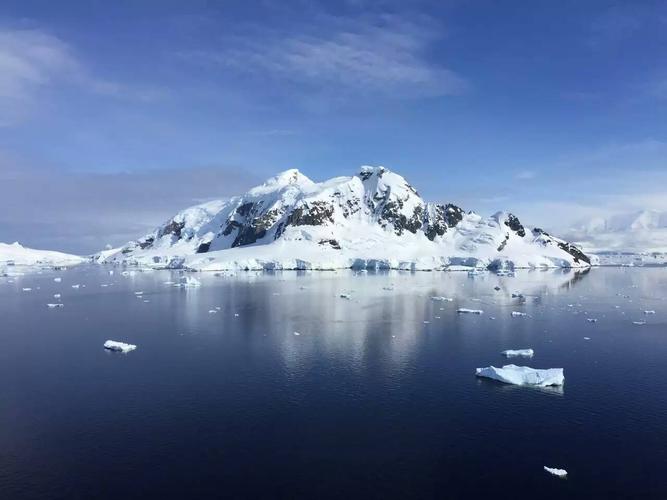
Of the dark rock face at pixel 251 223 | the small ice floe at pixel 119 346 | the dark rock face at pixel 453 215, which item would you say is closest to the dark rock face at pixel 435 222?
the dark rock face at pixel 453 215

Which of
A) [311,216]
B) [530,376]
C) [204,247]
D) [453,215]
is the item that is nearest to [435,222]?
[453,215]

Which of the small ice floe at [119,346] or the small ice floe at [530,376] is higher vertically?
the small ice floe at [119,346]

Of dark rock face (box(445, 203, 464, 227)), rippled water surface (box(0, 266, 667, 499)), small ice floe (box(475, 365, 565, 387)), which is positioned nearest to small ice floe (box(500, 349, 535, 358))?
rippled water surface (box(0, 266, 667, 499))

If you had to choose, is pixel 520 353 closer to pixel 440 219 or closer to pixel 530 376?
pixel 530 376

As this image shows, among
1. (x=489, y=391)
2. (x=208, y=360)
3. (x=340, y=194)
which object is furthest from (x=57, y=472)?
(x=340, y=194)

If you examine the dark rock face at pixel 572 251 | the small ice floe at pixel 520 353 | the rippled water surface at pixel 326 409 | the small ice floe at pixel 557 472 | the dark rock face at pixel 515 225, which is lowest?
the small ice floe at pixel 557 472

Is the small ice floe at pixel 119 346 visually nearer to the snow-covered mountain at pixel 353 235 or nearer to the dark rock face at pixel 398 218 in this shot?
the snow-covered mountain at pixel 353 235
